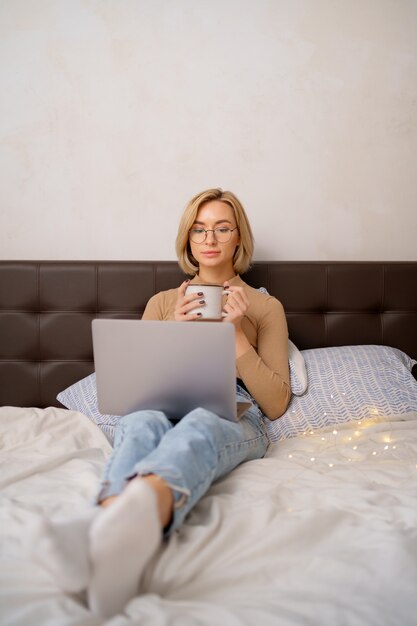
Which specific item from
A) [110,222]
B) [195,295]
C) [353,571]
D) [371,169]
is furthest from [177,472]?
[371,169]

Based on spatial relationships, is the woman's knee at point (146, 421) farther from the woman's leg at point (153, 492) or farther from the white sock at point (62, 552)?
the white sock at point (62, 552)

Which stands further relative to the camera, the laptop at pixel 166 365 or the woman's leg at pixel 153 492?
the laptop at pixel 166 365

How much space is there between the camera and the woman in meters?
0.77

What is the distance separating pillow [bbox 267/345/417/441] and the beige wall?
59cm

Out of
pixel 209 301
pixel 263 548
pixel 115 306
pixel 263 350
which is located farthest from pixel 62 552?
pixel 115 306

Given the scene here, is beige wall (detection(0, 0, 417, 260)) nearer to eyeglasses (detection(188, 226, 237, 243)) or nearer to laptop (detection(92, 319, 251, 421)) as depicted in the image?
eyeglasses (detection(188, 226, 237, 243))

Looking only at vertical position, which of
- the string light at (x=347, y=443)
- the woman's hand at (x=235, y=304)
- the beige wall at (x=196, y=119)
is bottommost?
the string light at (x=347, y=443)

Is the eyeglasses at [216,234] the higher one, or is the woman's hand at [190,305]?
the eyeglasses at [216,234]

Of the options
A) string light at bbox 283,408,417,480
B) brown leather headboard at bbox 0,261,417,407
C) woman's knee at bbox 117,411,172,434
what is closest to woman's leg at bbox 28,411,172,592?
woman's knee at bbox 117,411,172,434

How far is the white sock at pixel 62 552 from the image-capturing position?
742 mm

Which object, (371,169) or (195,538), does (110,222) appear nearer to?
(371,169)

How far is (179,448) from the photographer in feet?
3.47

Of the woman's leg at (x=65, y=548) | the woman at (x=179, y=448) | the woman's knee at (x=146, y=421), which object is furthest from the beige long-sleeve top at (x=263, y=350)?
the woman's leg at (x=65, y=548)

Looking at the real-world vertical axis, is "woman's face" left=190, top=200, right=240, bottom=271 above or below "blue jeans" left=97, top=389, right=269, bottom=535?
above
